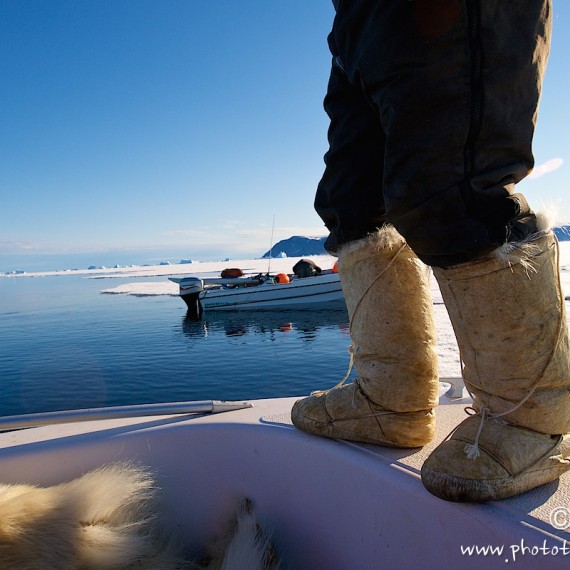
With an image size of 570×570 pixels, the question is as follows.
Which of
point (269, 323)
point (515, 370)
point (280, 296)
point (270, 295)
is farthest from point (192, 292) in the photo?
point (515, 370)

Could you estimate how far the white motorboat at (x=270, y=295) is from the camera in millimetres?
13383

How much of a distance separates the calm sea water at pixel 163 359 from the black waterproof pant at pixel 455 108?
4813 mm

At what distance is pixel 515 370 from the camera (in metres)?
0.71

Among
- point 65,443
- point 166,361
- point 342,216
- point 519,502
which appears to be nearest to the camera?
point 519,502

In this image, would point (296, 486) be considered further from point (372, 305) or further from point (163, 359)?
point (163, 359)

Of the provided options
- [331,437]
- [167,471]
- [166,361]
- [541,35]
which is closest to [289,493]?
[331,437]

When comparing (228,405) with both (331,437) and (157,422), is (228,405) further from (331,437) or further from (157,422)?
(331,437)

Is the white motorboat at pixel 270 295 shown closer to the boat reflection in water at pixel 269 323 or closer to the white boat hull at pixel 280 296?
the white boat hull at pixel 280 296

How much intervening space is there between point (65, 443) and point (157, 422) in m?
0.23

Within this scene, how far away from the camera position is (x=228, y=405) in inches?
50.7

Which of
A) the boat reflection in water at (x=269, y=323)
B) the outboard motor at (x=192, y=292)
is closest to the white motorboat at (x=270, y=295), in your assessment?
the outboard motor at (x=192, y=292)

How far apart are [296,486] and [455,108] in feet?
2.65

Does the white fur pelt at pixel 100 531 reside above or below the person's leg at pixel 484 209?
below

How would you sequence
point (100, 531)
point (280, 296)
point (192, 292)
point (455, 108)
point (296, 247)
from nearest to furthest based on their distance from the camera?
point (455, 108), point (100, 531), point (280, 296), point (192, 292), point (296, 247)
